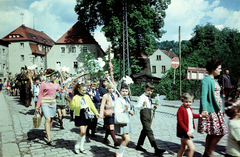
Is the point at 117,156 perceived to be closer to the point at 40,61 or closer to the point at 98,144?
the point at 98,144

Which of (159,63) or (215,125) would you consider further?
(159,63)

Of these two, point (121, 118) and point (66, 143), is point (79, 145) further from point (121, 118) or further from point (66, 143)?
point (121, 118)

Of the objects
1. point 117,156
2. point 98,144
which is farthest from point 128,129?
point 98,144

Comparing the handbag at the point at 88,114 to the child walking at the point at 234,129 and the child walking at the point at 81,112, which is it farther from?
the child walking at the point at 234,129

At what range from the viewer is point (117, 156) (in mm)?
4086

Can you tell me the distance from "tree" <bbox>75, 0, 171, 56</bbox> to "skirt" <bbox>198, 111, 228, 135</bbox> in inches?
831

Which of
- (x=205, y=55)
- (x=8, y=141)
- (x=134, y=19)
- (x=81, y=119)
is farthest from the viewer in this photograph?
Answer: (x=205, y=55)

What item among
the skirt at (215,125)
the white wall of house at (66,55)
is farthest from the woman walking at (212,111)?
the white wall of house at (66,55)

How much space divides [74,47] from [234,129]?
131 feet

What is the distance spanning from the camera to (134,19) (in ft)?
81.3

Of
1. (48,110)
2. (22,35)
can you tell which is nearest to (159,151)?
(48,110)

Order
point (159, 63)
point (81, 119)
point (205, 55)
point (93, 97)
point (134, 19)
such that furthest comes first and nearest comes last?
point (159, 63)
point (205, 55)
point (134, 19)
point (93, 97)
point (81, 119)

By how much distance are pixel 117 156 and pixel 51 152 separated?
1.54 m

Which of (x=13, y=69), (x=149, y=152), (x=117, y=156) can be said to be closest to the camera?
(x=117, y=156)
